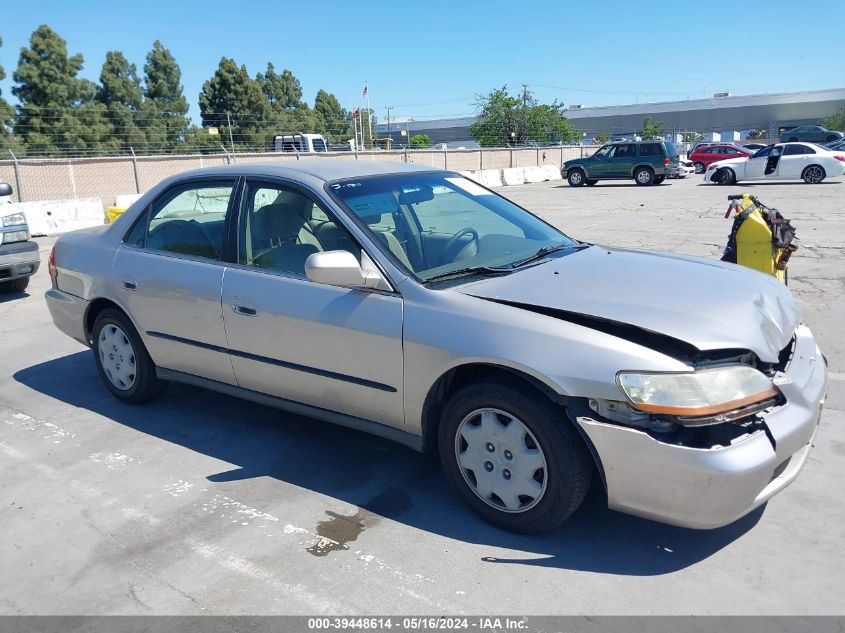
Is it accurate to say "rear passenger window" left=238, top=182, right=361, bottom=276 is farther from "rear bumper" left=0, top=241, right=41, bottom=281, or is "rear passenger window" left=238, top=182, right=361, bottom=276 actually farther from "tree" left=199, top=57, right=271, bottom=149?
"tree" left=199, top=57, right=271, bottom=149

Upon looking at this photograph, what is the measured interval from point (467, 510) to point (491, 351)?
912 millimetres

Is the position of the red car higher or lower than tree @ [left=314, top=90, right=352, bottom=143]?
lower

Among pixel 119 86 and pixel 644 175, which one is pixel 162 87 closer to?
pixel 119 86

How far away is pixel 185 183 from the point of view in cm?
472

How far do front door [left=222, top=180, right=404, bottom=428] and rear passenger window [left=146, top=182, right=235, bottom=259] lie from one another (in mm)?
229

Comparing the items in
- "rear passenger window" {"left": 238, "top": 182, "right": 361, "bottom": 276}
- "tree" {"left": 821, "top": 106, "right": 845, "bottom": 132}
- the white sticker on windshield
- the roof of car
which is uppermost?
"tree" {"left": 821, "top": 106, "right": 845, "bottom": 132}

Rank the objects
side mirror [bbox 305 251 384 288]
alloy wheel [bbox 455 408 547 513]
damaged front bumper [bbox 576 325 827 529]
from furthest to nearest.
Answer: side mirror [bbox 305 251 384 288] → alloy wheel [bbox 455 408 547 513] → damaged front bumper [bbox 576 325 827 529]

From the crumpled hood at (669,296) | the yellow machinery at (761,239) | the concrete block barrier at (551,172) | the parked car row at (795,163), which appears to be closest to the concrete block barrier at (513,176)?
the concrete block barrier at (551,172)

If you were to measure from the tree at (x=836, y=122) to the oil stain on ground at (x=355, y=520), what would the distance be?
67892 mm

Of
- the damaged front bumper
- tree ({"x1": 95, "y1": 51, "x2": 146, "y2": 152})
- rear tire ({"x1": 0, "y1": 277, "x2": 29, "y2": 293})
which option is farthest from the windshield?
tree ({"x1": 95, "y1": 51, "x2": 146, "y2": 152})

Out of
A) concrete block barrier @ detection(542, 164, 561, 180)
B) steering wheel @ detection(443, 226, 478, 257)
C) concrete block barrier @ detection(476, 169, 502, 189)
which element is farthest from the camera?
concrete block barrier @ detection(542, 164, 561, 180)

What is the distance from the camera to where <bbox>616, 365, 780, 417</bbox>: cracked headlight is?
2.71m

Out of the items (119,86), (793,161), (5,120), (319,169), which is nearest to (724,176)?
(793,161)

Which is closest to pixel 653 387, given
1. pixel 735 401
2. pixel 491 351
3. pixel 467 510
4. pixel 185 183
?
pixel 735 401
